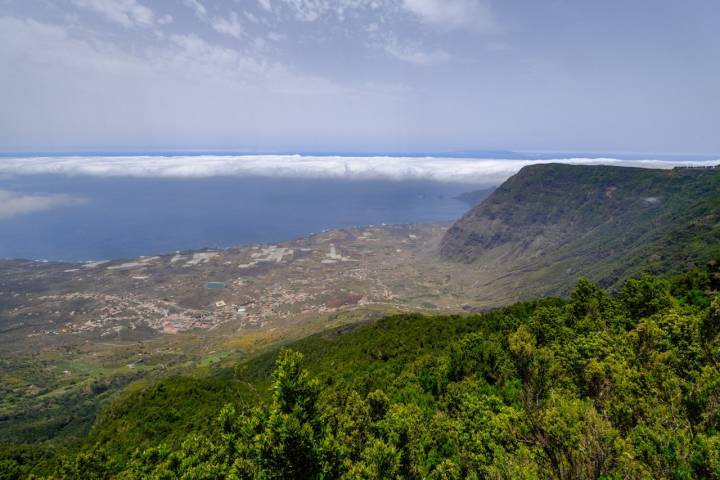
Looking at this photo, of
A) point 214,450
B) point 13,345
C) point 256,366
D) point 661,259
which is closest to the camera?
point 214,450

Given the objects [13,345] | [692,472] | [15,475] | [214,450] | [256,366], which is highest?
[692,472]

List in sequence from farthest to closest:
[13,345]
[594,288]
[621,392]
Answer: [13,345] → [594,288] → [621,392]

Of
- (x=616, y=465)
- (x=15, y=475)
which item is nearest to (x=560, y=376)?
(x=616, y=465)

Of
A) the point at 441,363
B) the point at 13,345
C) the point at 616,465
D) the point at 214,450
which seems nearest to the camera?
the point at 616,465

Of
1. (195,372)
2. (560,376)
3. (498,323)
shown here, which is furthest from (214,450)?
(195,372)

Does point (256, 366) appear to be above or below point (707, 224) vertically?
below

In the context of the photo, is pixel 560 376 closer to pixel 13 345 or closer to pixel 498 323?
pixel 498 323

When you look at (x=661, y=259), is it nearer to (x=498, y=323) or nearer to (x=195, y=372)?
(x=498, y=323)

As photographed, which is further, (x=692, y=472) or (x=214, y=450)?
(x=214, y=450)

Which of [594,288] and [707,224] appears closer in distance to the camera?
[594,288]
